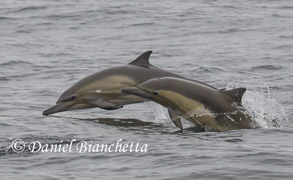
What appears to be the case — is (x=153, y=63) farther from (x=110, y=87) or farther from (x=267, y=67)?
(x=110, y=87)

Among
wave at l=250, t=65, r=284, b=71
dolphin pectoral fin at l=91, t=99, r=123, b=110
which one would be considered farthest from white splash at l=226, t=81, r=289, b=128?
wave at l=250, t=65, r=284, b=71

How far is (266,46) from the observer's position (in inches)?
→ 885

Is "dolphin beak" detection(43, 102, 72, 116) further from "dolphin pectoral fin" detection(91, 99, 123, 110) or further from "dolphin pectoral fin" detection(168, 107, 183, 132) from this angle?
"dolphin pectoral fin" detection(168, 107, 183, 132)

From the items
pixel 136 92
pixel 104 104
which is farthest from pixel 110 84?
pixel 136 92

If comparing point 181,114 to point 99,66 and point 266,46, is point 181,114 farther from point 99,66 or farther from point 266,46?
point 266,46

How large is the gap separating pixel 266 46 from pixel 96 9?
923cm

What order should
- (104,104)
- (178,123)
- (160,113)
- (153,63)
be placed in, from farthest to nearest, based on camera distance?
1. (153,63)
2. (160,113)
3. (104,104)
4. (178,123)

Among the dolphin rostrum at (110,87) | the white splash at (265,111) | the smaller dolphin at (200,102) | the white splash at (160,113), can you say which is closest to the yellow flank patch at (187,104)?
the smaller dolphin at (200,102)

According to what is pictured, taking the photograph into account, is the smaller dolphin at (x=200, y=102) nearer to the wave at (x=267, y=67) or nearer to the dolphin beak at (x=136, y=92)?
the dolphin beak at (x=136, y=92)

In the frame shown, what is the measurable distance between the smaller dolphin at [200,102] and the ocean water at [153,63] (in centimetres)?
24

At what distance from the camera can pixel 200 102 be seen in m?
12.0

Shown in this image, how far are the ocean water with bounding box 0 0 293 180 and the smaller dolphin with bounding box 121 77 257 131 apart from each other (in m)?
0.24

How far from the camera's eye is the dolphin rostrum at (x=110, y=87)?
516 inches

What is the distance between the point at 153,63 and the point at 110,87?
7325 mm
